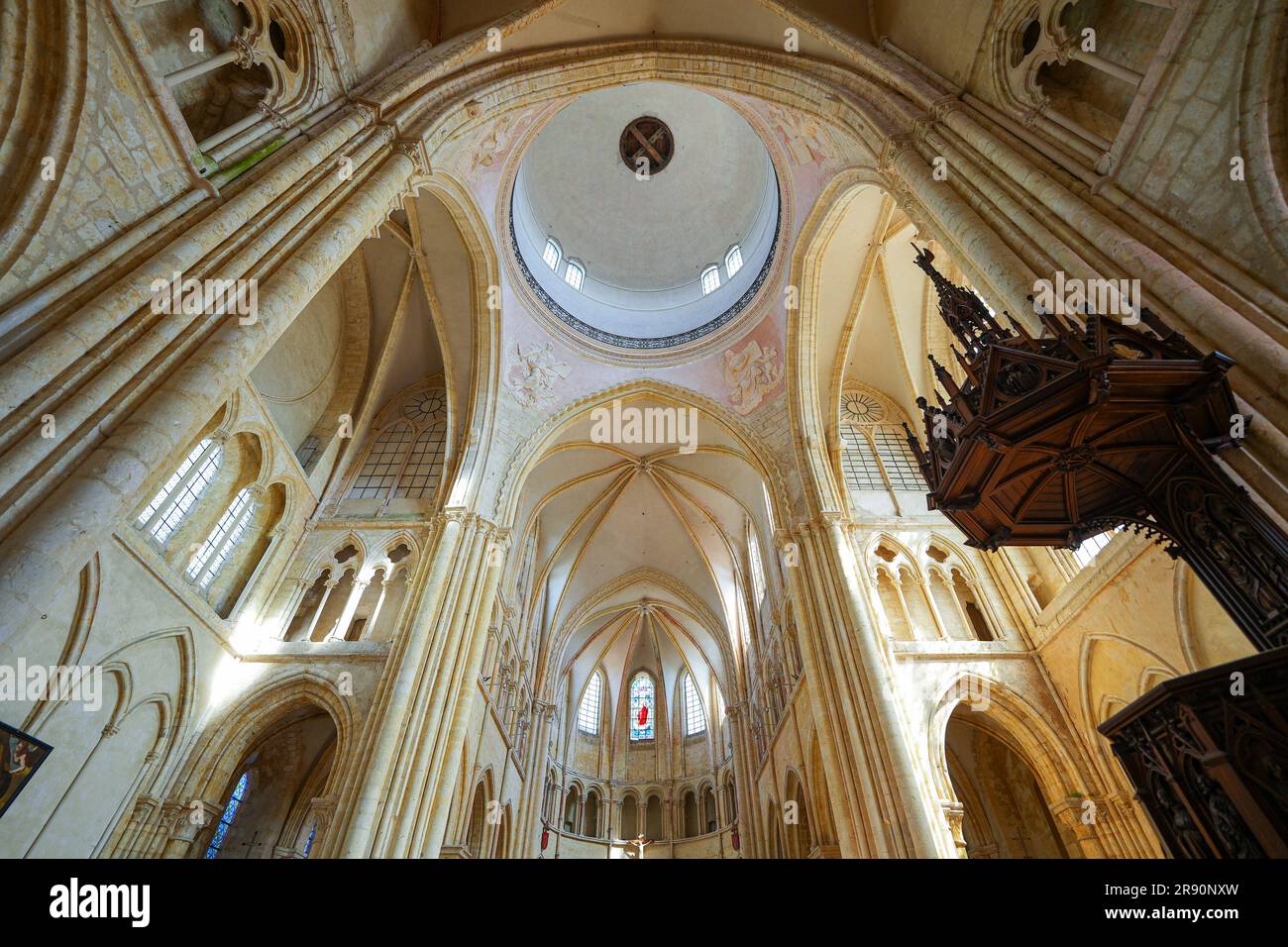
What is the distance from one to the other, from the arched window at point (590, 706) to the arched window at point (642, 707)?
1556mm

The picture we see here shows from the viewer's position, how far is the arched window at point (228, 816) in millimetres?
10289

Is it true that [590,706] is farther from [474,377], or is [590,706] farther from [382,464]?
[474,377]

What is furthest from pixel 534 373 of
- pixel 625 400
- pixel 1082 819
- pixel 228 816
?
pixel 1082 819

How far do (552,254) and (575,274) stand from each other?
0.97 m

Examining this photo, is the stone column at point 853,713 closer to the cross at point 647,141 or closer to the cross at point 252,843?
the cross at point 252,843

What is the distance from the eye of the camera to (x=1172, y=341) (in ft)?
12.2

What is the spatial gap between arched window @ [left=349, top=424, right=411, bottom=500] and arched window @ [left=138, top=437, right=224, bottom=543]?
11.2 feet

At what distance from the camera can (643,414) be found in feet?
55.4

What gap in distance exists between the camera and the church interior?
12.8 ft

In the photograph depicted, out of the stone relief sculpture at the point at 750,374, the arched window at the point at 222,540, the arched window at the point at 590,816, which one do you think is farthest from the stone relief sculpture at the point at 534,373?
the arched window at the point at 590,816

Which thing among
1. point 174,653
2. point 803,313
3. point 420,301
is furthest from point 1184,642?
point 420,301

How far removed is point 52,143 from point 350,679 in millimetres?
8475

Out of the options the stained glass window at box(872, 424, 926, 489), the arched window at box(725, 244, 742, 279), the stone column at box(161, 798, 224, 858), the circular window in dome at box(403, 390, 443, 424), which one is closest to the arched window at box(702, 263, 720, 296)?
the arched window at box(725, 244, 742, 279)
